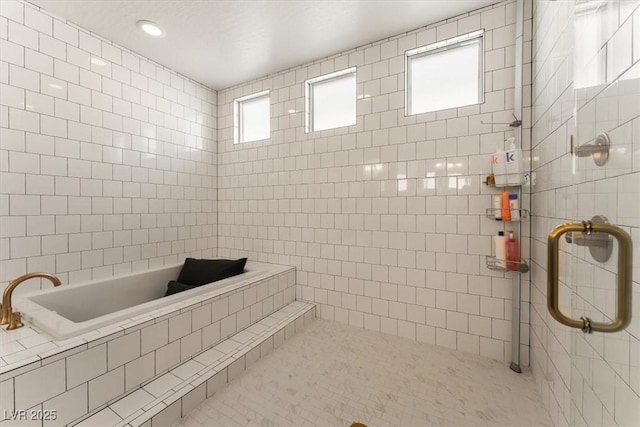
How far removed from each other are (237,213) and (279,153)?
0.89 metres

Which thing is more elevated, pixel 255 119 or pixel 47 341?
pixel 255 119

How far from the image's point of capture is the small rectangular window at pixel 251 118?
9.76ft

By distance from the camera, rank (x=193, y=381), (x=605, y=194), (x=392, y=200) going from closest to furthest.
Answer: (x=605, y=194)
(x=193, y=381)
(x=392, y=200)

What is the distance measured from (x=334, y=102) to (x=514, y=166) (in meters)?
1.62

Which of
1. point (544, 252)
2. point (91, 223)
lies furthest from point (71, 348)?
point (544, 252)

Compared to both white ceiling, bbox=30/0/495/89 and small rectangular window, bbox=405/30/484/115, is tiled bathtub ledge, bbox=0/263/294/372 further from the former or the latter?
small rectangular window, bbox=405/30/484/115

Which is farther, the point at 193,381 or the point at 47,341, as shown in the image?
the point at 193,381

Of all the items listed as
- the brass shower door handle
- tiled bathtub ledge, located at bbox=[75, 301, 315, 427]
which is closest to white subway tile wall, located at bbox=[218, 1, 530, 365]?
tiled bathtub ledge, located at bbox=[75, 301, 315, 427]

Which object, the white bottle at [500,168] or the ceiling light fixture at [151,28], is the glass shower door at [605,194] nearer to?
the white bottle at [500,168]

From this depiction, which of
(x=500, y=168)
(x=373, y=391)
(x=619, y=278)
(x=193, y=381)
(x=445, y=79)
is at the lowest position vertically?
(x=373, y=391)

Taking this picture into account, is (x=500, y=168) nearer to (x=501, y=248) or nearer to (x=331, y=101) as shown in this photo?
(x=501, y=248)

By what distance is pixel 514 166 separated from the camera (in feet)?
5.27

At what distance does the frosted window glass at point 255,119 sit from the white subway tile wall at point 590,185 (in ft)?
7.89

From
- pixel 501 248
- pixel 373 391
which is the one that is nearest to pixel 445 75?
pixel 501 248
